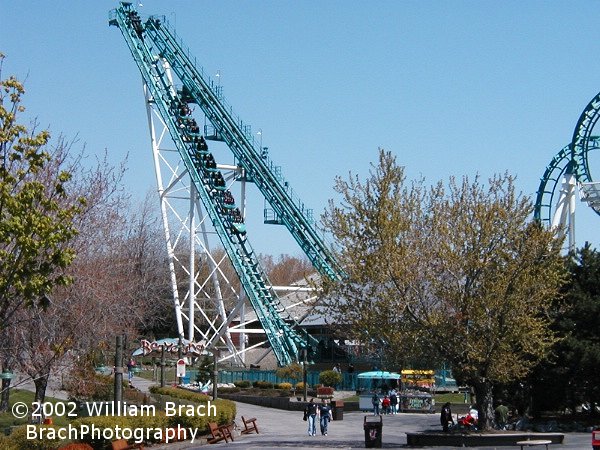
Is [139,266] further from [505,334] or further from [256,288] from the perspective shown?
[505,334]

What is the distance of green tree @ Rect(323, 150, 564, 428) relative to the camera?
29.6m

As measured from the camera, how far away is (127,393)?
41.1 metres

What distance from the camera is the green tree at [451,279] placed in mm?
29594

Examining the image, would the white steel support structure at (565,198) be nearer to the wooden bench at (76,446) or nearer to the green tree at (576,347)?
the green tree at (576,347)

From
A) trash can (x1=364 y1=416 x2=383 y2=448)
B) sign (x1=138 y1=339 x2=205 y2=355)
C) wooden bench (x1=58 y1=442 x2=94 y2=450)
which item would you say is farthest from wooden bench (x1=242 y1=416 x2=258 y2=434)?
sign (x1=138 y1=339 x2=205 y2=355)

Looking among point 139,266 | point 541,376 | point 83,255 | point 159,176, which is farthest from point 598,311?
point 139,266

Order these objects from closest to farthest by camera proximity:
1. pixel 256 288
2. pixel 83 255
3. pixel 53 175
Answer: pixel 53 175 < pixel 83 255 < pixel 256 288

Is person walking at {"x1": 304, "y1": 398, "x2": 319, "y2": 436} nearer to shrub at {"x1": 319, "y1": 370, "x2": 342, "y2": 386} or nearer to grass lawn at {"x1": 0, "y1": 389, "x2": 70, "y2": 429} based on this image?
grass lawn at {"x1": 0, "y1": 389, "x2": 70, "y2": 429}

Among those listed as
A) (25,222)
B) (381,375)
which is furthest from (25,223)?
(381,375)

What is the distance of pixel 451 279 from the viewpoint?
30234 millimetres

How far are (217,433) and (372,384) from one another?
25145mm

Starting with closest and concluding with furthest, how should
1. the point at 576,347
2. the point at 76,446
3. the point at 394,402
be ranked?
the point at 76,446 → the point at 576,347 → the point at 394,402

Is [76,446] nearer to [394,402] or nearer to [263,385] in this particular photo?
[394,402]

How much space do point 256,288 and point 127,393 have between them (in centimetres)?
1792
